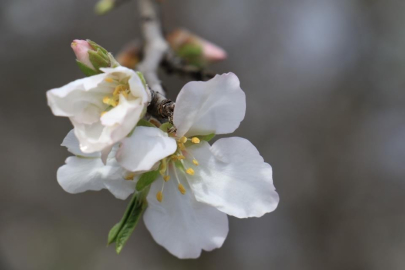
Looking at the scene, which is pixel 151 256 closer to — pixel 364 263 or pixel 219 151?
pixel 364 263

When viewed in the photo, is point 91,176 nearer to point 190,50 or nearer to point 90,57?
point 90,57

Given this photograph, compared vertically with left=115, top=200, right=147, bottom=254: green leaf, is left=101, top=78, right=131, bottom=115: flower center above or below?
above

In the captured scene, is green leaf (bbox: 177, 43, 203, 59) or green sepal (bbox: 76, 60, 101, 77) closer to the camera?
green sepal (bbox: 76, 60, 101, 77)

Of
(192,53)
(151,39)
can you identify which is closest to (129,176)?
(151,39)

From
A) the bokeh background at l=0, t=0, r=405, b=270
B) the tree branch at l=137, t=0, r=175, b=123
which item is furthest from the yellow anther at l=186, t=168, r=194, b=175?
the bokeh background at l=0, t=0, r=405, b=270

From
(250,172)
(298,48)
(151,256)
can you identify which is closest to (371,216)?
(298,48)

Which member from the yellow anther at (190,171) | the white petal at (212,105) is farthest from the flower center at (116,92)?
the yellow anther at (190,171)

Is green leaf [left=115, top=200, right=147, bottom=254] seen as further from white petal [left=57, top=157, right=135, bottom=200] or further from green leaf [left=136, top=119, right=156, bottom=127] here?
green leaf [left=136, top=119, right=156, bottom=127]
